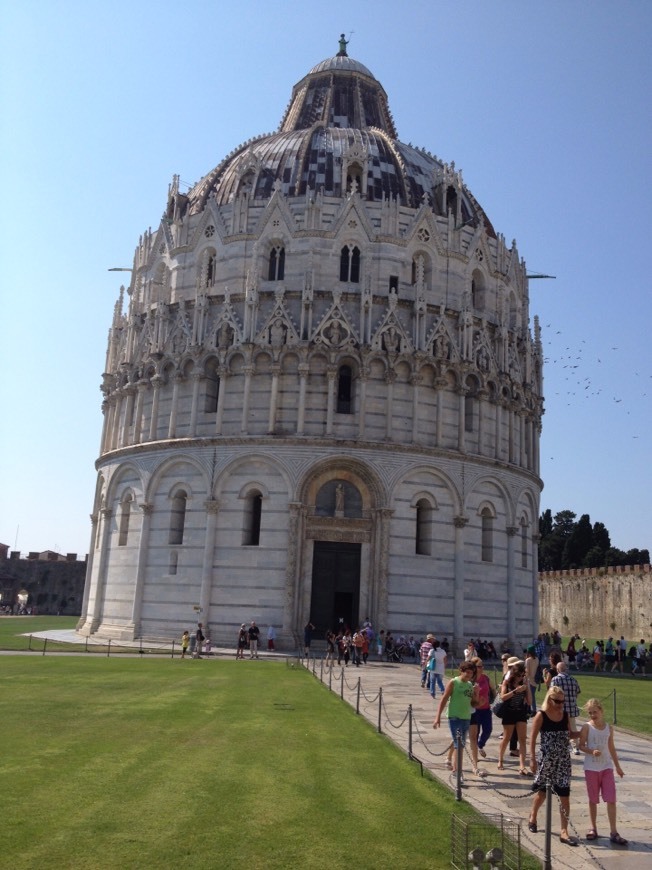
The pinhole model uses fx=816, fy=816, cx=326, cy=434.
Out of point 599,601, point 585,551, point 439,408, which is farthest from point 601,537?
point 439,408

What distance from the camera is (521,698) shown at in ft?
45.2

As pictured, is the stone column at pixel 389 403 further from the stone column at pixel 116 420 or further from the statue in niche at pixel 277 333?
the stone column at pixel 116 420

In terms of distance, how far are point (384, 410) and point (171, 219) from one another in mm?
18698

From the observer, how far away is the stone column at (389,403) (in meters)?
39.7

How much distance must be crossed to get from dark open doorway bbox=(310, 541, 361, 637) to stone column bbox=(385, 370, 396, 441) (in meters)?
5.74

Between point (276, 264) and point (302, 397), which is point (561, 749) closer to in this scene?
point (302, 397)

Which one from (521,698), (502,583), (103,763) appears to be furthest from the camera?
(502,583)

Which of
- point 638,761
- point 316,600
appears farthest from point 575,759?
point 316,600

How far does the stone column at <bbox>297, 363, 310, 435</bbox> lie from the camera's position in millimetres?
39156

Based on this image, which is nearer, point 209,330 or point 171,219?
point 209,330

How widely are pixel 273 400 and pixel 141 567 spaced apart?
10.8m

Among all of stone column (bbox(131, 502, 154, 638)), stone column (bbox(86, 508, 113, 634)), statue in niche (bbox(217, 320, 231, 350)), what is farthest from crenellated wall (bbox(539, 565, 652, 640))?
stone column (bbox(86, 508, 113, 634))

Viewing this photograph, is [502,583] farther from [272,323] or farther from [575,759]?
[575,759]

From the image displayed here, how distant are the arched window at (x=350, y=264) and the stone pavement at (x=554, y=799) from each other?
85.6 ft
